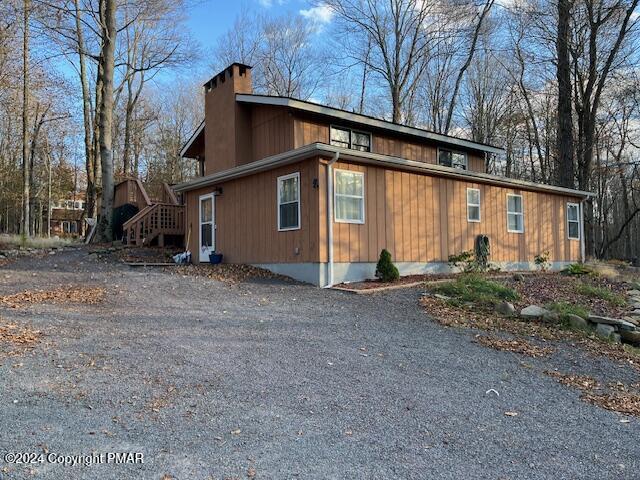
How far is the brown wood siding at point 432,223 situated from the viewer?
418 inches

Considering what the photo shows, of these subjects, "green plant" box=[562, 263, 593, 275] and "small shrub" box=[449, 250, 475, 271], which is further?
"green plant" box=[562, 263, 593, 275]

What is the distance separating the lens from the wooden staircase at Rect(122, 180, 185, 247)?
1591 cm

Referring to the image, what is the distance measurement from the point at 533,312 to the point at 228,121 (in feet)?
33.3

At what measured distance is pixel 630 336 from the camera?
7.09 metres

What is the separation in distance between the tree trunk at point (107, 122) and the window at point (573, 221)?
15.9m

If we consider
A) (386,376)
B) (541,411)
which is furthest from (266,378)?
(541,411)

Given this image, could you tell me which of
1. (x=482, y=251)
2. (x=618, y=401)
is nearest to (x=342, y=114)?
(x=482, y=251)

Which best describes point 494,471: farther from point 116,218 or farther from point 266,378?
point 116,218

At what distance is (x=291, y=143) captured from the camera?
41.1 ft

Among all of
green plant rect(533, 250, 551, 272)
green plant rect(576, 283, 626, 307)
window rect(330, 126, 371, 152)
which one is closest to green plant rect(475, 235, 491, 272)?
green plant rect(533, 250, 551, 272)

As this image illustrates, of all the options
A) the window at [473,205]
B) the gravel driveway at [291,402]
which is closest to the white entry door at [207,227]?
the gravel driveway at [291,402]

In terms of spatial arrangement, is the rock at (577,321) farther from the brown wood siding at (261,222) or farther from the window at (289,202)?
the window at (289,202)

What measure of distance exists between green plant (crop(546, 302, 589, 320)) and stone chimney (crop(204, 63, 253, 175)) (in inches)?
360

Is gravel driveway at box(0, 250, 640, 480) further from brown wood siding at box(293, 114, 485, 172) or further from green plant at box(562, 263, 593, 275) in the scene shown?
green plant at box(562, 263, 593, 275)
